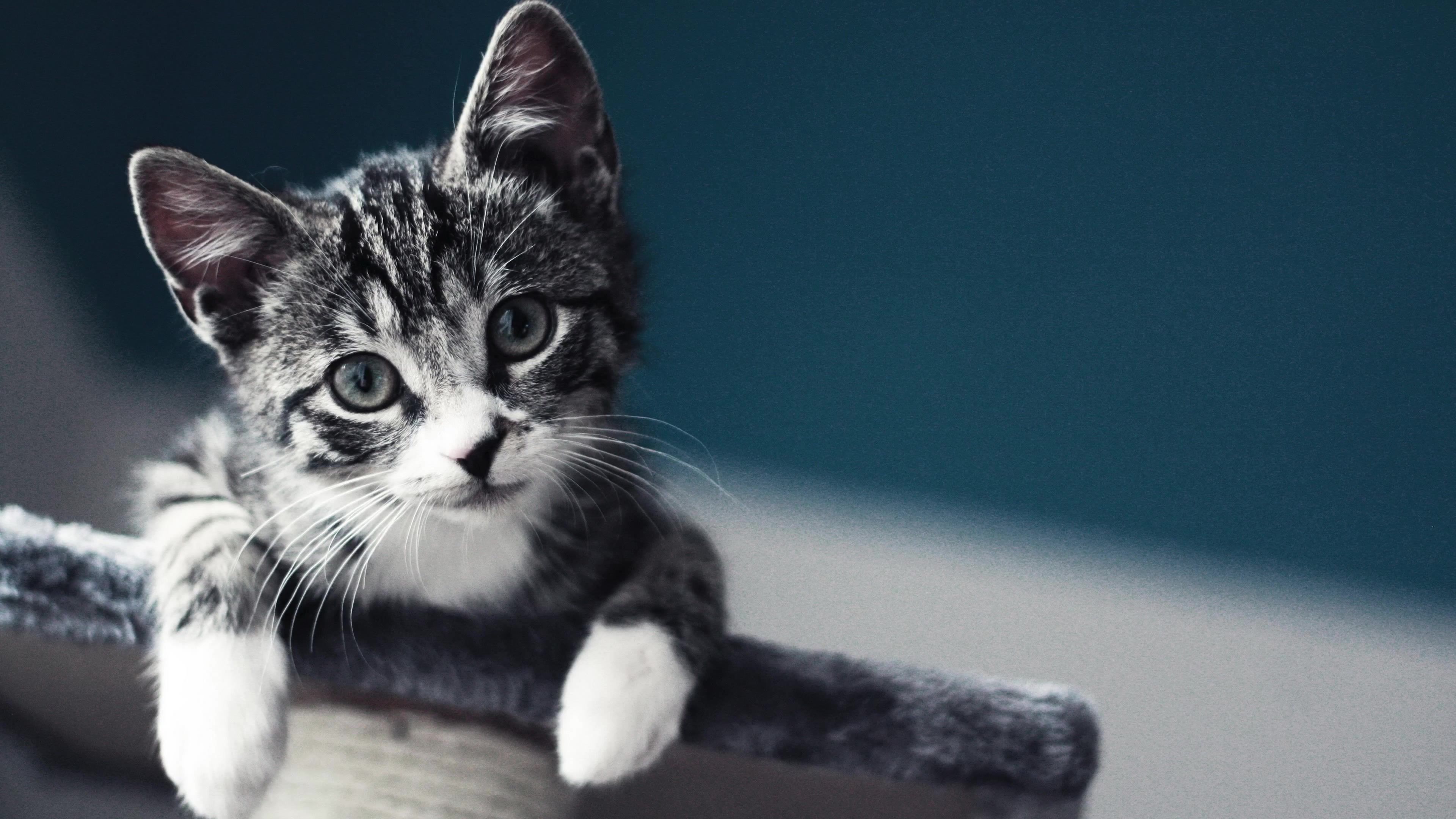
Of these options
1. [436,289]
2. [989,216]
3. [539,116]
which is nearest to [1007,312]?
[989,216]

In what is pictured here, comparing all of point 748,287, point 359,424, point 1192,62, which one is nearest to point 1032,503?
point 748,287

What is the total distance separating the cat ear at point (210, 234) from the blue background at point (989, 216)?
69 centimetres

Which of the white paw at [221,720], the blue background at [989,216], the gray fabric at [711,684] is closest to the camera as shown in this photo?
the white paw at [221,720]

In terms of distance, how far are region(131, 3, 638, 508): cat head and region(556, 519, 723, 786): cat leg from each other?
0.15 metres

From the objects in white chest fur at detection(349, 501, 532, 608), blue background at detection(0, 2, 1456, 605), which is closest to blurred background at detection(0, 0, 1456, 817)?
blue background at detection(0, 2, 1456, 605)

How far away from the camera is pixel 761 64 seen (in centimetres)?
171

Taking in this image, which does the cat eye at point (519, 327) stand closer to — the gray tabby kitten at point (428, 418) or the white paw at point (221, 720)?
the gray tabby kitten at point (428, 418)

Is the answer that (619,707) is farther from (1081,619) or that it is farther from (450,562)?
(1081,619)

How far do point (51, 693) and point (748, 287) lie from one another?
1159mm

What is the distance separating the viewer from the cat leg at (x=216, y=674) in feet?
2.55

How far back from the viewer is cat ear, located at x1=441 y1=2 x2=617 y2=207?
0.92 m

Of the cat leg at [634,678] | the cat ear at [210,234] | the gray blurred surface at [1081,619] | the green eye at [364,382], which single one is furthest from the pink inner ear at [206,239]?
the gray blurred surface at [1081,619]

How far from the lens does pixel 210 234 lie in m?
0.90

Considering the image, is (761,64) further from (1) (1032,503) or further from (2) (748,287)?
(1) (1032,503)
